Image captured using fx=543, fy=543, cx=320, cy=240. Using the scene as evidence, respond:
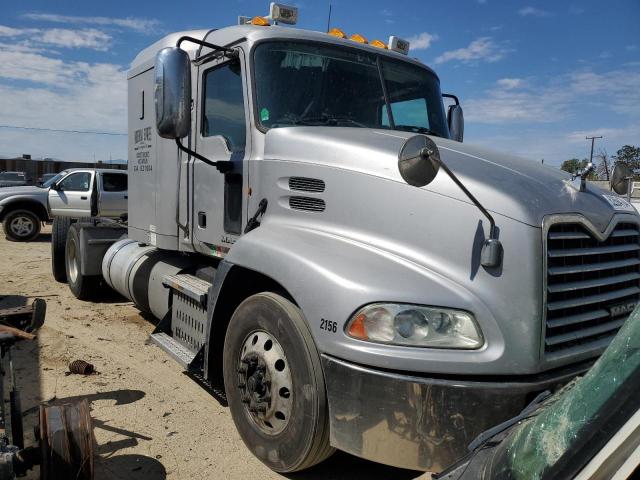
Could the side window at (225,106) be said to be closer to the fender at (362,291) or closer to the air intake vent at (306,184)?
the air intake vent at (306,184)

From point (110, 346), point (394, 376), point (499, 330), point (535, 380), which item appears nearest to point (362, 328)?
point (394, 376)

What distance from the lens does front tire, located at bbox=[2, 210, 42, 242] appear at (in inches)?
566

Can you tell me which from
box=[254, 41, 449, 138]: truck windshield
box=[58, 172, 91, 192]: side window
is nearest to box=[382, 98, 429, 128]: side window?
box=[254, 41, 449, 138]: truck windshield

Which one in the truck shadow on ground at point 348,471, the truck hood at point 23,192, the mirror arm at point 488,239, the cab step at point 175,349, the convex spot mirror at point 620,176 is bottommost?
the truck shadow on ground at point 348,471

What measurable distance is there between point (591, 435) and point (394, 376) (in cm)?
118

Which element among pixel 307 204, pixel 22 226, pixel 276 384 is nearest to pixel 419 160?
pixel 307 204

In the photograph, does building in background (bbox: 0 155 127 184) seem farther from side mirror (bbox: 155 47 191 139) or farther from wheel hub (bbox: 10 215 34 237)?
side mirror (bbox: 155 47 191 139)

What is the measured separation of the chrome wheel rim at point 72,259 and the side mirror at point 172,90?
4.98 meters

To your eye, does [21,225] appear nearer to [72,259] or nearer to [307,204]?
[72,259]

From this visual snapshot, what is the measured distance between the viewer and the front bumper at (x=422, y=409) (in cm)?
240

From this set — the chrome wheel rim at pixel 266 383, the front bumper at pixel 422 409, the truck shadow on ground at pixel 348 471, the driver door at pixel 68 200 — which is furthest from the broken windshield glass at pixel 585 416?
the driver door at pixel 68 200

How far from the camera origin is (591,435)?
135cm

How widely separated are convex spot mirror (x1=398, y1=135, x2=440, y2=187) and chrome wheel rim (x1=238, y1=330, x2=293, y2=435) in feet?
4.10

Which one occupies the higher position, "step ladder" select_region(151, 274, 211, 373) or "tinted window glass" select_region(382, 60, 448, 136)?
"tinted window glass" select_region(382, 60, 448, 136)
